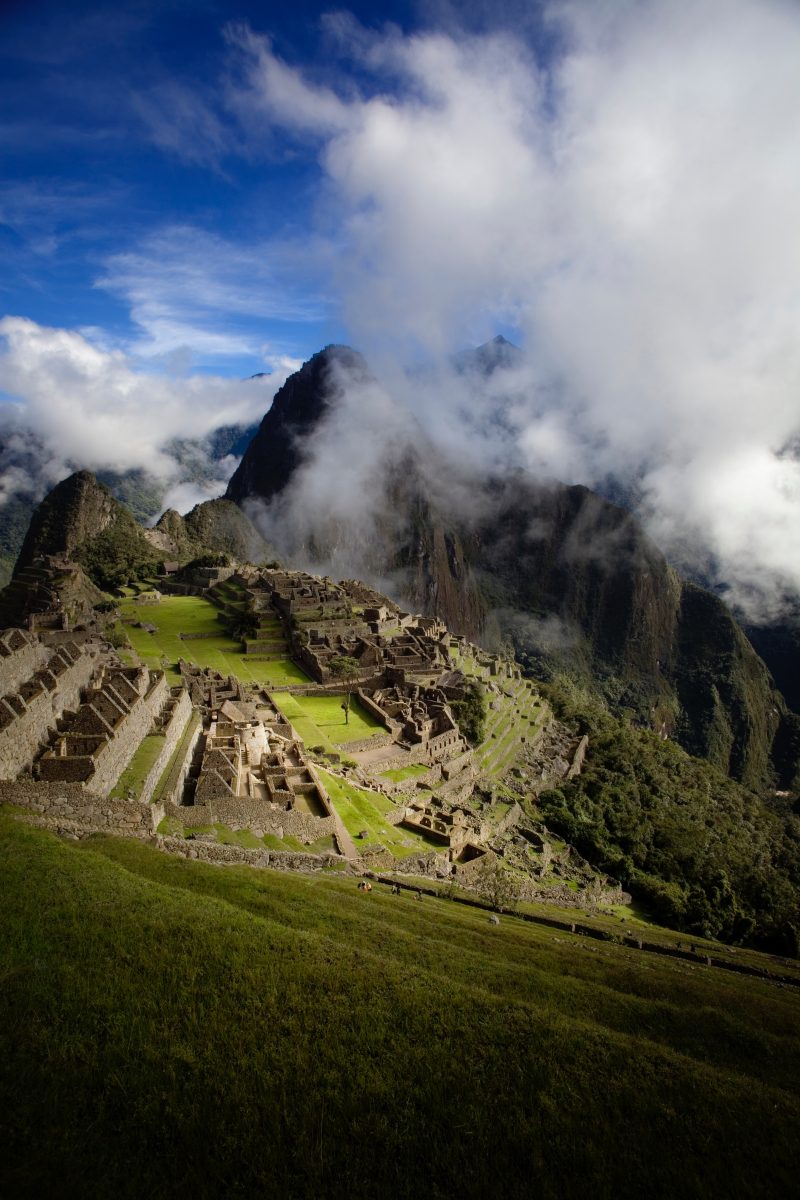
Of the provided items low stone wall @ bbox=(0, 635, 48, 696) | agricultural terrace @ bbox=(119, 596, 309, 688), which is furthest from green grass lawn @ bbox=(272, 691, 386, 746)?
low stone wall @ bbox=(0, 635, 48, 696)

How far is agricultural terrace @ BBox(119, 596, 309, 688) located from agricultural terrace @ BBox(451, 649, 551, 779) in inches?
596

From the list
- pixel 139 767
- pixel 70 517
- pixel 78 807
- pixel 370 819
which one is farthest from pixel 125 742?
pixel 70 517

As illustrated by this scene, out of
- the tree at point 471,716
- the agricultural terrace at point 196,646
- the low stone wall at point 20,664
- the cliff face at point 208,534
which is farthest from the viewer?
the cliff face at point 208,534

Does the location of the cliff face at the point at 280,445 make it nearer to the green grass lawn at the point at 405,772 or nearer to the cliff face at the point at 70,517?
the cliff face at the point at 70,517

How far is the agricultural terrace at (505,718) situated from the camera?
43.9 meters

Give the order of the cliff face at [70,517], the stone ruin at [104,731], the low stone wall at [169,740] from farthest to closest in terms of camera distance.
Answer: the cliff face at [70,517] < the low stone wall at [169,740] < the stone ruin at [104,731]

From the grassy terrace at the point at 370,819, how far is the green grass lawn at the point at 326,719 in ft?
19.6

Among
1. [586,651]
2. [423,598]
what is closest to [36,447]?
[423,598]

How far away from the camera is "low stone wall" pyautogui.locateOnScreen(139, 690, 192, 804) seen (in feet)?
68.6

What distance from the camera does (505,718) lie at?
52.9 meters

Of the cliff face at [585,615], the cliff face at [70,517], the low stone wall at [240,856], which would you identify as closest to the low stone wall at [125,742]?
the low stone wall at [240,856]

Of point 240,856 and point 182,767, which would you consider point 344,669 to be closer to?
point 182,767

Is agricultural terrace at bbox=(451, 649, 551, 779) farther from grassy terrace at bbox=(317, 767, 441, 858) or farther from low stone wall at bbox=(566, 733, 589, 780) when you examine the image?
grassy terrace at bbox=(317, 767, 441, 858)

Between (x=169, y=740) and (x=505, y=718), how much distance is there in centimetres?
3425
